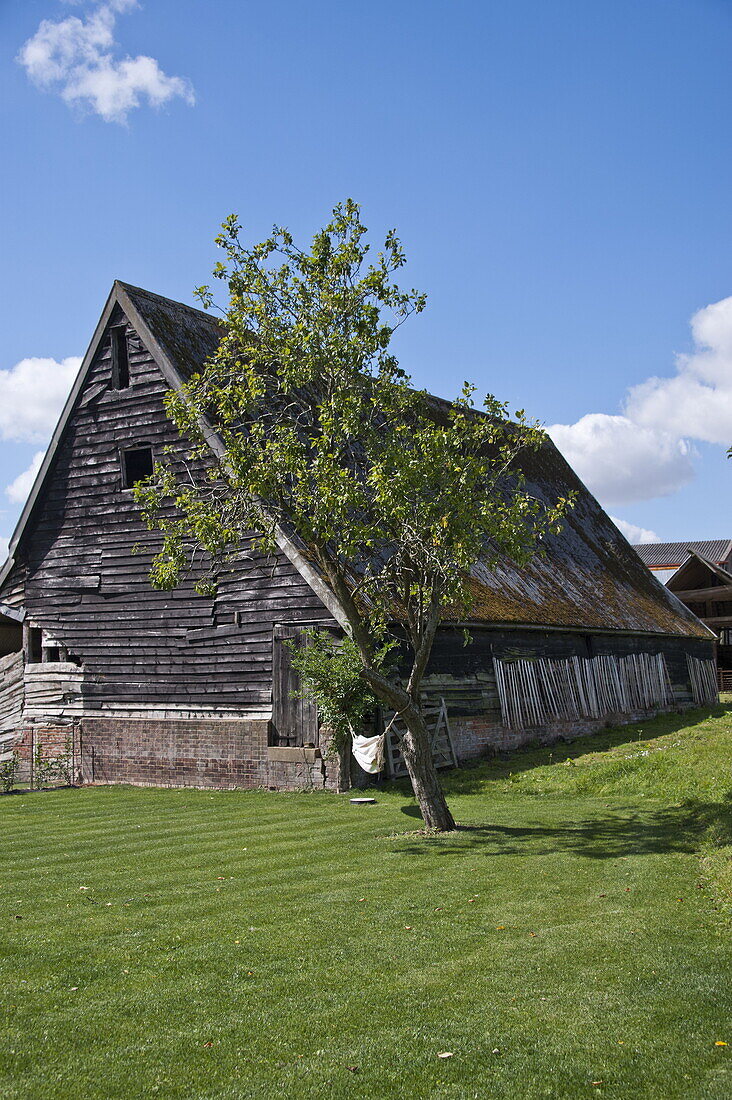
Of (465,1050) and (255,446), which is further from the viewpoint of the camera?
(255,446)

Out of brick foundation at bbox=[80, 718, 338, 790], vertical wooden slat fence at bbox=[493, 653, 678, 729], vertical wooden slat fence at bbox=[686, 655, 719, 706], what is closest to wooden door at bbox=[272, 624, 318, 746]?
brick foundation at bbox=[80, 718, 338, 790]

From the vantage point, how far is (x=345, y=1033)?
5.98m

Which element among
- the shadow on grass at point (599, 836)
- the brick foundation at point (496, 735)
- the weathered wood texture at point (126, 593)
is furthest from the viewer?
the brick foundation at point (496, 735)

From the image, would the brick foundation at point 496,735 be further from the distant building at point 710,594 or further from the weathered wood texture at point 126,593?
the distant building at point 710,594

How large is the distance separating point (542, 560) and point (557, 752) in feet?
19.2

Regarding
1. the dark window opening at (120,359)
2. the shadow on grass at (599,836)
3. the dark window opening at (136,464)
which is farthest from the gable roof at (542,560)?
the shadow on grass at (599,836)

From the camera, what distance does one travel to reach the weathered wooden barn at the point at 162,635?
59.2 ft

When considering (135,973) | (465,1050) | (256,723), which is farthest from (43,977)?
(256,723)

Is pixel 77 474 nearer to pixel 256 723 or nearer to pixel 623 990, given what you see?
pixel 256 723

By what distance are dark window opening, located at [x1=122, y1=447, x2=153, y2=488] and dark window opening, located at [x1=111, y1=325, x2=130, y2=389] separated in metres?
1.44

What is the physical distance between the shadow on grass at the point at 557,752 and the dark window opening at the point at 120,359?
10.6 meters

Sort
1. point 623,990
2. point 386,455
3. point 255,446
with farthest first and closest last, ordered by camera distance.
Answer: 1. point 255,446
2. point 386,455
3. point 623,990

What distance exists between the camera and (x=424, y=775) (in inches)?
490

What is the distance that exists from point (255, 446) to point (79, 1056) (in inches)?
306
